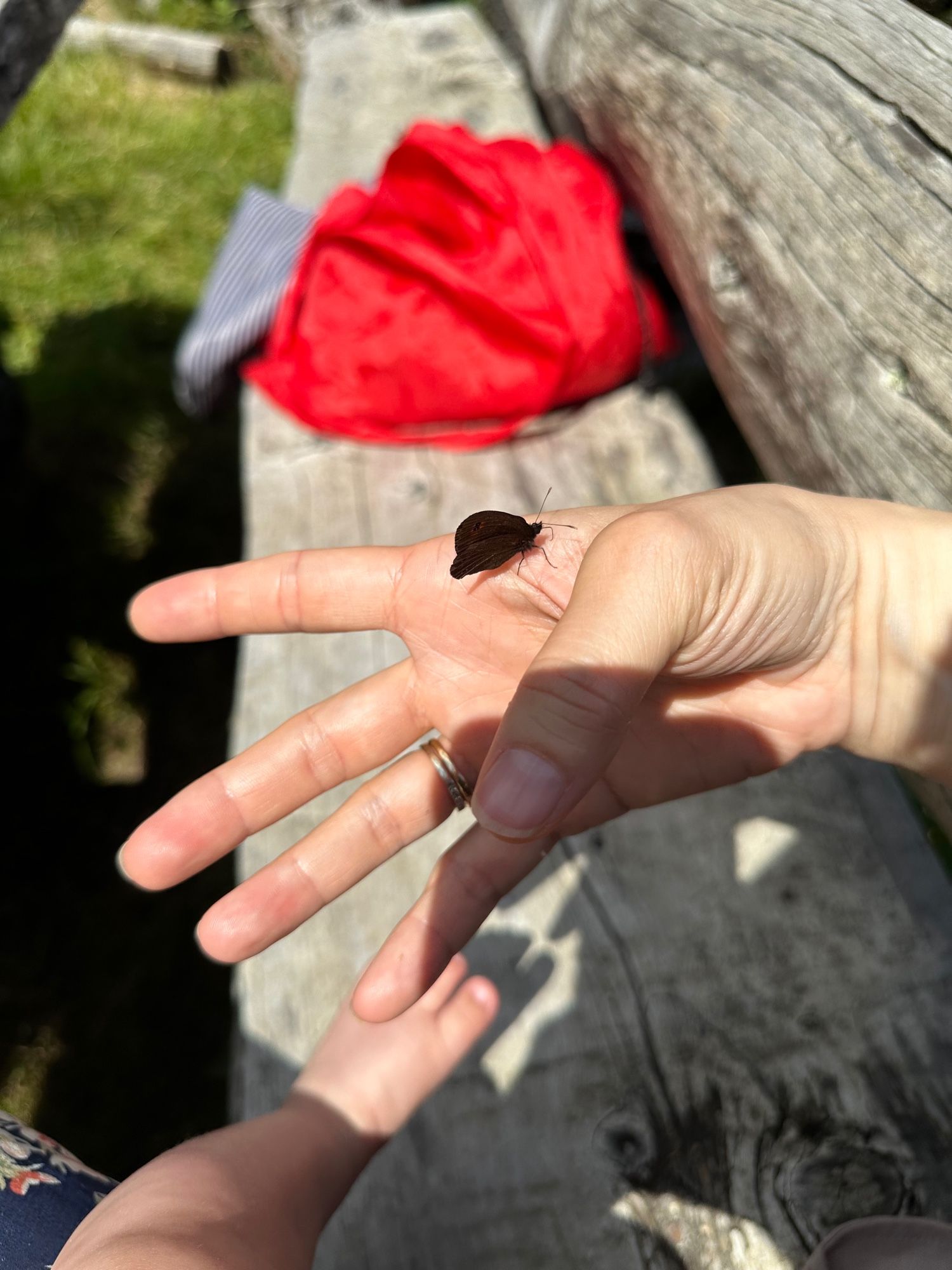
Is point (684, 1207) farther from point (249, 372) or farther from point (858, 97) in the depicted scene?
point (249, 372)

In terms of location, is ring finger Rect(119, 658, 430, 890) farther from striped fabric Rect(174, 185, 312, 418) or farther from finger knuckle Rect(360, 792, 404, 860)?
striped fabric Rect(174, 185, 312, 418)

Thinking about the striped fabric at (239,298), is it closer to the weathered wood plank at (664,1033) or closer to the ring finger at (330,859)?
the weathered wood plank at (664,1033)

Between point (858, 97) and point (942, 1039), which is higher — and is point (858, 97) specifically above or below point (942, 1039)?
above

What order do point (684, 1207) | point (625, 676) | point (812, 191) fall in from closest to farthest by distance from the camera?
point (625, 676)
point (684, 1207)
point (812, 191)

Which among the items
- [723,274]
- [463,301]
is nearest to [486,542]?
[723,274]

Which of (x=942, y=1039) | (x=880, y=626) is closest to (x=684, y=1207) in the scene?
(x=942, y=1039)

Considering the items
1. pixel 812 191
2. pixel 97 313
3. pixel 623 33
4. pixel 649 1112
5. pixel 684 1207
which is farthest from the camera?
pixel 97 313

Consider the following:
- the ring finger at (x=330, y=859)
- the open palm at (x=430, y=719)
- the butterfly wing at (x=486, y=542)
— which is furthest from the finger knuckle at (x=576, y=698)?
the ring finger at (x=330, y=859)
